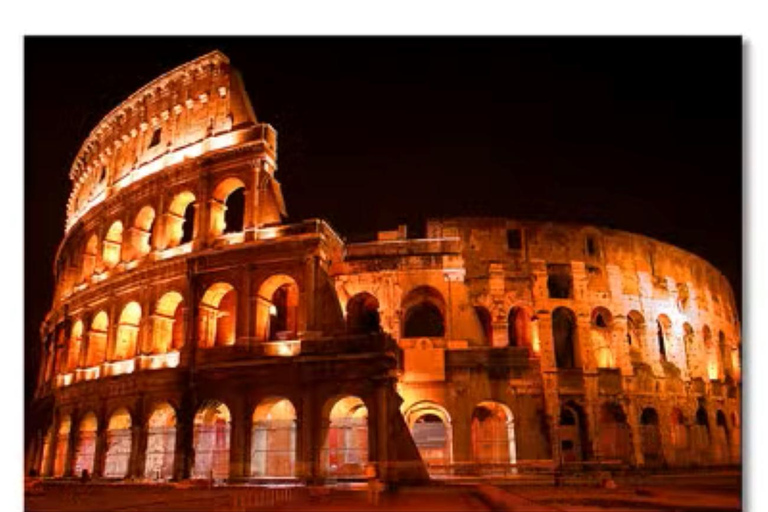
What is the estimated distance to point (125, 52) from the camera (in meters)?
12.2

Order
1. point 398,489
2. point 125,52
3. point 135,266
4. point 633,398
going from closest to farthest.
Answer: point 125,52 < point 398,489 < point 135,266 < point 633,398

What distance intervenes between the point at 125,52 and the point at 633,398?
60.2 feet

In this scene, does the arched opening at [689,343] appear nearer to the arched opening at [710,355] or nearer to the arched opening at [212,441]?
the arched opening at [710,355]

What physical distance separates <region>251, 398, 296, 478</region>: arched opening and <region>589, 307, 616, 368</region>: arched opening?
35.9 feet

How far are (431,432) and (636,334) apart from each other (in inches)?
325

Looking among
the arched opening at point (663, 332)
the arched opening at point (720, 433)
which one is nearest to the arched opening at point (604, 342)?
the arched opening at point (663, 332)

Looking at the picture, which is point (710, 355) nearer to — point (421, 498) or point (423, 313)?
Answer: point (423, 313)

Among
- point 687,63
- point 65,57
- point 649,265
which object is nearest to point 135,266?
point 65,57

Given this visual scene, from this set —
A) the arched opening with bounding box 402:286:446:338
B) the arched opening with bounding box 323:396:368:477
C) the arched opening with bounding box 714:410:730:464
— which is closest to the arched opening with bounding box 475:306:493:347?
the arched opening with bounding box 402:286:446:338

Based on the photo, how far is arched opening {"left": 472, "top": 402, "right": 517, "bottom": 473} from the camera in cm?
1873

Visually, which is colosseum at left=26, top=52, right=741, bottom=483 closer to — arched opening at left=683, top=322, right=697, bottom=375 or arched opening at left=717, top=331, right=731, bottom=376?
arched opening at left=683, top=322, right=697, bottom=375

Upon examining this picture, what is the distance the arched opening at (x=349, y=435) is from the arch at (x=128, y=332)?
6694 mm

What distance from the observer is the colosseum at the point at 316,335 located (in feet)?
54.5

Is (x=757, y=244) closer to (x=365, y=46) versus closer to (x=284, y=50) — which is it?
(x=365, y=46)
